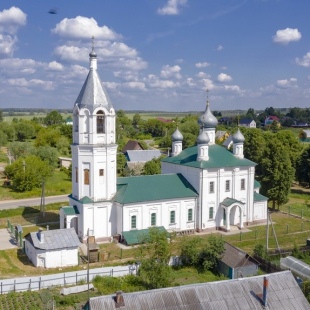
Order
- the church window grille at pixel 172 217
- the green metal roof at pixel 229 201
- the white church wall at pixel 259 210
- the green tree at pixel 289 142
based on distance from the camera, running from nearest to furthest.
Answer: the church window grille at pixel 172 217 → the green metal roof at pixel 229 201 → the white church wall at pixel 259 210 → the green tree at pixel 289 142

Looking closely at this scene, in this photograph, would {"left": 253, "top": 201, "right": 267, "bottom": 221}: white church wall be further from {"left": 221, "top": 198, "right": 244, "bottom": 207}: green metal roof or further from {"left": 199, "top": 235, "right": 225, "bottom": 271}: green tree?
{"left": 199, "top": 235, "right": 225, "bottom": 271}: green tree

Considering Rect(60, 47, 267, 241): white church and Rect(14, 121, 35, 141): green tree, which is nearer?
Rect(60, 47, 267, 241): white church

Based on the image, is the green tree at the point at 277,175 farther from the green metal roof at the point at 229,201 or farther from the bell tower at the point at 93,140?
the bell tower at the point at 93,140

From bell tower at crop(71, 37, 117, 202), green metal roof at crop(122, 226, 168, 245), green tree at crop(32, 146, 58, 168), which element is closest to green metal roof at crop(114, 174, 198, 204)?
bell tower at crop(71, 37, 117, 202)

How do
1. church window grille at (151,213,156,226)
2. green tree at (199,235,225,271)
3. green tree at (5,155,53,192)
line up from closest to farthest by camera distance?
green tree at (199,235,225,271) → church window grille at (151,213,156,226) → green tree at (5,155,53,192)

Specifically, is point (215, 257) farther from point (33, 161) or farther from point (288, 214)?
point (33, 161)

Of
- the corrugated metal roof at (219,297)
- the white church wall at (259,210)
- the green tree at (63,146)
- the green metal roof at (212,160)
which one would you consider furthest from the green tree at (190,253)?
the green tree at (63,146)

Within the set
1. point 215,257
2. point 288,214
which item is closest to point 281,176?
point 288,214

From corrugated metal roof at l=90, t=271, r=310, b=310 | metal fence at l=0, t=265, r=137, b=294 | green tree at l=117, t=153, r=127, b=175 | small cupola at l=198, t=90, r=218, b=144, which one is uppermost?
small cupola at l=198, t=90, r=218, b=144
